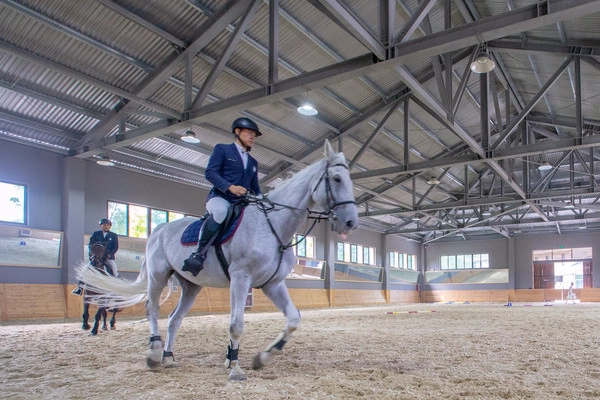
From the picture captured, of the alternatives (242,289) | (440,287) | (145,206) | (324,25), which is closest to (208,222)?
(242,289)

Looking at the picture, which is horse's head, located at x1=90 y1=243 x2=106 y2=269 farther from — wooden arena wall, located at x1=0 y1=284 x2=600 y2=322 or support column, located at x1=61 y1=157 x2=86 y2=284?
support column, located at x1=61 y1=157 x2=86 y2=284

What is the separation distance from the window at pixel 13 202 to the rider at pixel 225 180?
11382mm

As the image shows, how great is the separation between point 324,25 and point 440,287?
Answer: 29.8m

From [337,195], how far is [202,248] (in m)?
1.44

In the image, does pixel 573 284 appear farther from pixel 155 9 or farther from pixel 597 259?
pixel 155 9

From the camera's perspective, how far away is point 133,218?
16734mm

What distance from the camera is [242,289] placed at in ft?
13.9

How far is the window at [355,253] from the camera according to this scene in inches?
1110

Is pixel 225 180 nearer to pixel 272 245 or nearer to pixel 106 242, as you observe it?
pixel 272 245

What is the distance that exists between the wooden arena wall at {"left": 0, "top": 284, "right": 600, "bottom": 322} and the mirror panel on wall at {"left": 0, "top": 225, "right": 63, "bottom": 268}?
70 cm

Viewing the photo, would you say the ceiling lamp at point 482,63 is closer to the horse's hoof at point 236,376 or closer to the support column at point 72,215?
the horse's hoof at point 236,376

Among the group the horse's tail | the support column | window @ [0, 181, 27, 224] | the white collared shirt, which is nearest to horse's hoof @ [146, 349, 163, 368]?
the horse's tail

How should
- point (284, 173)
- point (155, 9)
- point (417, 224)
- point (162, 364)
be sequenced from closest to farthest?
point (162, 364)
point (155, 9)
point (284, 173)
point (417, 224)

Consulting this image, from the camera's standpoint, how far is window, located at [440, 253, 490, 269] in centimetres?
3653
